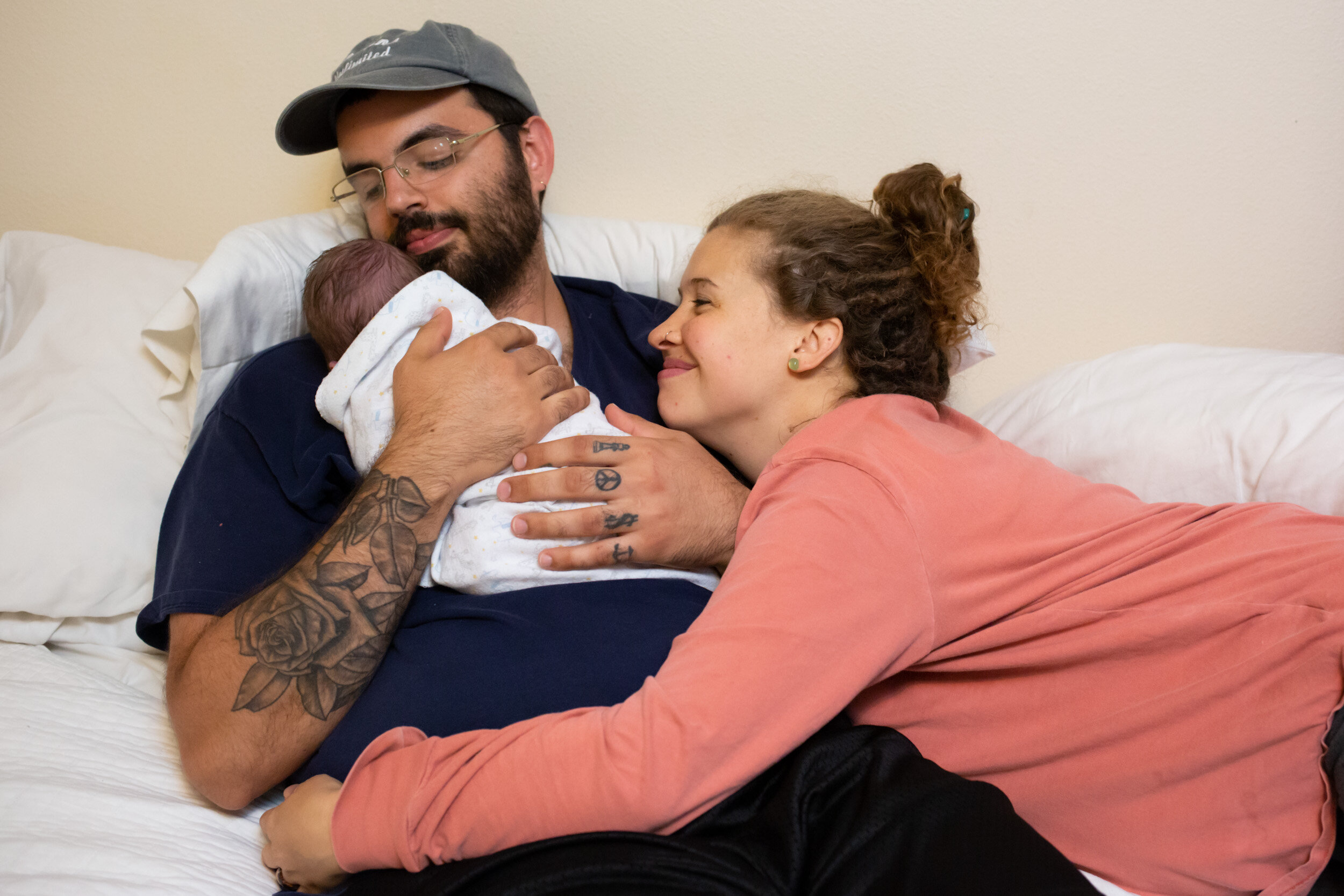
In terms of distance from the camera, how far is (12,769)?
96 cm

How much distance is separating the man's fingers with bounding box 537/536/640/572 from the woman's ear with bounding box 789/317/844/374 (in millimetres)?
375

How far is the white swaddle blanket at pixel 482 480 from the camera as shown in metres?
1.15

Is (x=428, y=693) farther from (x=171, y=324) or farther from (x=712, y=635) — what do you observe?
(x=171, y=324)

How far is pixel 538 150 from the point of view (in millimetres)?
1759

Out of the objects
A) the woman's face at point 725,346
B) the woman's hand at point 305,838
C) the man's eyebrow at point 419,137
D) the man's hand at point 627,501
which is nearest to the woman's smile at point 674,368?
the woman's face at point 725,346

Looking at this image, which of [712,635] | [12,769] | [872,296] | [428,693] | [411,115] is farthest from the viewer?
[411,115]

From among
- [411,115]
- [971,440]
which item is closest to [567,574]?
[971,440]

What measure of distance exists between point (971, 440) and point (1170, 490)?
0.47 meters

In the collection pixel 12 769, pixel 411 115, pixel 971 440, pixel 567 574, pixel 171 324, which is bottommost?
pixel 12 769

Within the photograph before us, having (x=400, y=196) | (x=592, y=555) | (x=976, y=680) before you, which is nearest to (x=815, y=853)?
(x=976, y=680)

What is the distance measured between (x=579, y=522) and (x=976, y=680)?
565 mm

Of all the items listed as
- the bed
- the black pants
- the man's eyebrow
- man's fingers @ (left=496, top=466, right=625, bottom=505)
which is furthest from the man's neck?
the black pants

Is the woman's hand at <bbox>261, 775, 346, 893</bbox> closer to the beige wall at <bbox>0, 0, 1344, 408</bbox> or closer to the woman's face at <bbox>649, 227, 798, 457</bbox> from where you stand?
the woman's face at <bbox>649, 227, 798, 457</bbox>

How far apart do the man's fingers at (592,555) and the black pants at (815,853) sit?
0.37m
